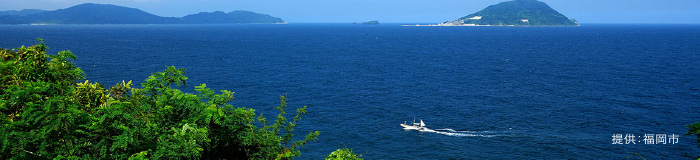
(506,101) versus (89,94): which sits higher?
(89,94)

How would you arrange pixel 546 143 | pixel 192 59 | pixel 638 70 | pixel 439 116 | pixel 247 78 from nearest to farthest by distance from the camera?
pixel 546 143 → pixel 439 116 → pixel 247 78 → pixel 638 70 → pixel 192 59

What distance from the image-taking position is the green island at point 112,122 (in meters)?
16.7

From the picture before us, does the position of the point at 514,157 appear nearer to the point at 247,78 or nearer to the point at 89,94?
the point at 89,94

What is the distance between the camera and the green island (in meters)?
16.7

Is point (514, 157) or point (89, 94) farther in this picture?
point (514, 157)

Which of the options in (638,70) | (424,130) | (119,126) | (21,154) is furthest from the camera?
(638,70)

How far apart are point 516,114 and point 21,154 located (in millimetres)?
79381

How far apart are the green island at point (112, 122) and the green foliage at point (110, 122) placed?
0.03 m

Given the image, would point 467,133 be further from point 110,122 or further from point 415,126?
point 110,122

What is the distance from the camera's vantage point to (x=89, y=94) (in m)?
27.6

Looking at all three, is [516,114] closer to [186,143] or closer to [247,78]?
[247,78]

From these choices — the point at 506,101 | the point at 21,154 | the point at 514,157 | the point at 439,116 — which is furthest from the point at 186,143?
the point at 506,101

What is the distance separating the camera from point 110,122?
1897cm

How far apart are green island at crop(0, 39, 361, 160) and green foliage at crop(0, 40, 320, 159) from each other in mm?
29
